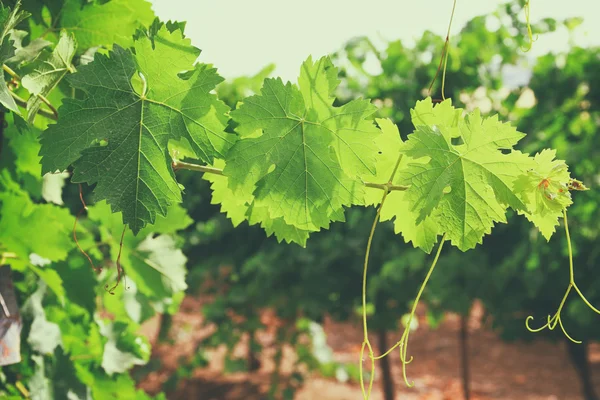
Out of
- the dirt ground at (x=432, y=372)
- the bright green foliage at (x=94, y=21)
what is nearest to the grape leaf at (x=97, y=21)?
the bright green foliage at (x=94, y=21)

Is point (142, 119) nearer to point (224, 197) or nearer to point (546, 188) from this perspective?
point (224, 197)

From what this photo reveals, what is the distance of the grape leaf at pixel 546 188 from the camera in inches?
31.1

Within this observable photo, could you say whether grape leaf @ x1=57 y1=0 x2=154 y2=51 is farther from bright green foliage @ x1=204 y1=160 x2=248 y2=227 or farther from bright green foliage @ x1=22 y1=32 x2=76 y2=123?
bright green foliage @ x1=204 y1=160 x2=248 y2=227

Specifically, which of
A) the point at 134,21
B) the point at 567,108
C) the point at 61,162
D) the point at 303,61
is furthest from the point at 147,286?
the point at 567,108

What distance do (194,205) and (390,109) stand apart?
86.5 inches

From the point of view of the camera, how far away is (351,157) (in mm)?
817

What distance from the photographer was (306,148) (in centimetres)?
82

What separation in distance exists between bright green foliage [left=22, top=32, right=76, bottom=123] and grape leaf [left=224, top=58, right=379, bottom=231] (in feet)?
0.93

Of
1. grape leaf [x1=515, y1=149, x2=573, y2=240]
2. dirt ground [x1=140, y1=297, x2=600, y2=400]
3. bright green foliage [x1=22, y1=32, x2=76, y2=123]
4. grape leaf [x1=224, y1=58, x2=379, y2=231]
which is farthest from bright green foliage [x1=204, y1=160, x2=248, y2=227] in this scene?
dirt ground [x1=140, y1=297, x2=600, y2=400]

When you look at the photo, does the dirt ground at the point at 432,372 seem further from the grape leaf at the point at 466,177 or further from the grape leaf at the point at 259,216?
the grape leaf at the point at 466,177

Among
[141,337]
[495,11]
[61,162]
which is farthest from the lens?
[495,11]

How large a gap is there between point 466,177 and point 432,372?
8.22 m

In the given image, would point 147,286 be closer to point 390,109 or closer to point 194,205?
point 390,109

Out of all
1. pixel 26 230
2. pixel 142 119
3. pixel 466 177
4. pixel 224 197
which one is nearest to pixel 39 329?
pixel 26 230
